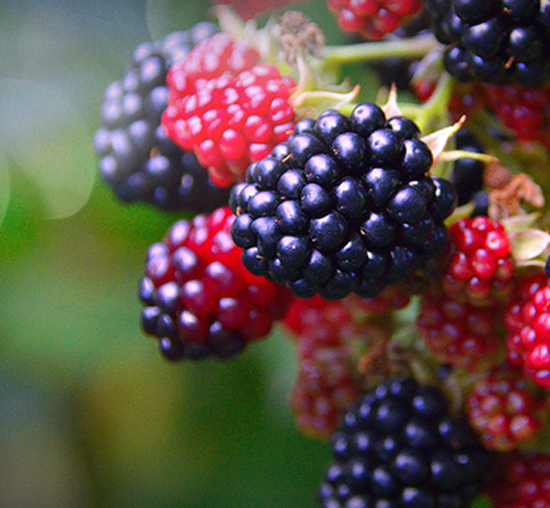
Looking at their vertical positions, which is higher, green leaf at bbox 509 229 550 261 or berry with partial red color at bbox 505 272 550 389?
green leaf at bbox 509 229 550 261

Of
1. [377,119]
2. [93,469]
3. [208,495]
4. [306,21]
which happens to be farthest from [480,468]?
[93,469]

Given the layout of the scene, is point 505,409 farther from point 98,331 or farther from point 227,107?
point 98,331

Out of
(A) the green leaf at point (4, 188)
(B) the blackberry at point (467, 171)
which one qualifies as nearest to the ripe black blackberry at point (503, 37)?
(B) the blackberry at point (467, 171)

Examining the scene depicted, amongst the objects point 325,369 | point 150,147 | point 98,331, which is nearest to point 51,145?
point 98,331

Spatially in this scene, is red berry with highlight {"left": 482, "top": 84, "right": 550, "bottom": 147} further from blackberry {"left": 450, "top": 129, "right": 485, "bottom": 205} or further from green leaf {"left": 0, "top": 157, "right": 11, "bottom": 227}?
green leaf {"left": 0, "top": 157, "right": 11, "bottom": 227}

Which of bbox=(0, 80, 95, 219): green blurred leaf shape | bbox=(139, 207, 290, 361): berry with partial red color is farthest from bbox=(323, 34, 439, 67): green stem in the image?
bbox=(0, 80, 95, 219): green blurred leaf shape

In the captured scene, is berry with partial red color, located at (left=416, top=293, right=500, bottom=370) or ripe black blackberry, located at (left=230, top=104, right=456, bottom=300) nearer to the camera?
ripe black blackberry, located at (left=230, top=104, right=456, bottom=300)
